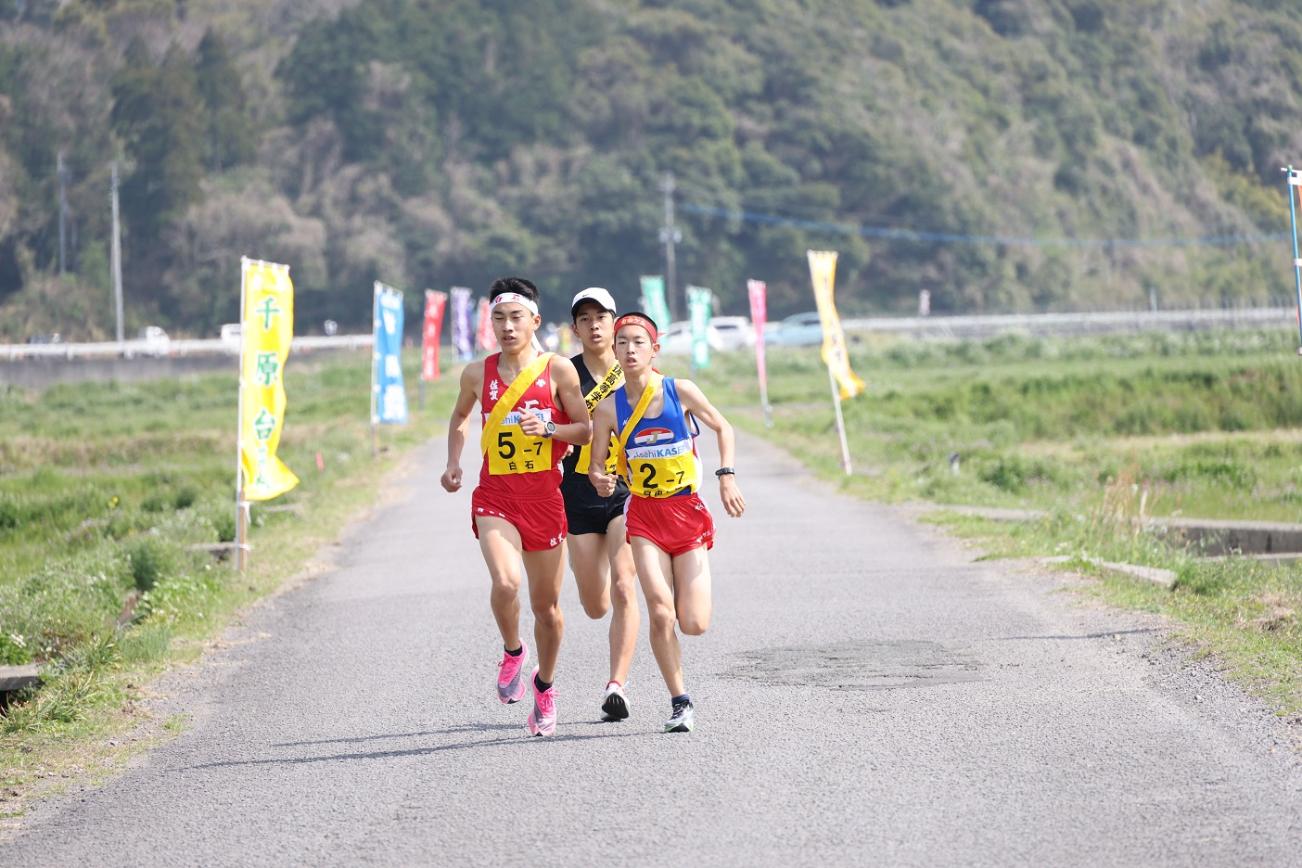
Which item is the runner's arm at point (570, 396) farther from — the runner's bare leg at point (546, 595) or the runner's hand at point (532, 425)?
the runner's bare leg at point (546, 595)

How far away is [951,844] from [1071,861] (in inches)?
15.7

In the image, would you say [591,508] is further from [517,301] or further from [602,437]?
[517,301]

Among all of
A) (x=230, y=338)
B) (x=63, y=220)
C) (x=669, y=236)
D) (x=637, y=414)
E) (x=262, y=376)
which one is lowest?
(x=637, y=414)

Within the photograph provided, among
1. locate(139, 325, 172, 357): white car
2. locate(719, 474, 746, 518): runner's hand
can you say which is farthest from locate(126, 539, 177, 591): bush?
locate(139, 325, 172, 357): white car

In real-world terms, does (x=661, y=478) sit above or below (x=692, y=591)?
above

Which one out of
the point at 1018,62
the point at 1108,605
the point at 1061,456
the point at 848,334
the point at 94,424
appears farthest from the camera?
the point at 1018,62

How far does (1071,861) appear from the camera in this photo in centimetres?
529

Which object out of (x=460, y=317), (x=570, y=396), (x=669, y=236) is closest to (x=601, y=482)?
(x=570, y=396)

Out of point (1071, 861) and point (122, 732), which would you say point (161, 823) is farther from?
point (1071, 861)

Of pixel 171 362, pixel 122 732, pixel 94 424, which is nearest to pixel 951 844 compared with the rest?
pixel 122 732

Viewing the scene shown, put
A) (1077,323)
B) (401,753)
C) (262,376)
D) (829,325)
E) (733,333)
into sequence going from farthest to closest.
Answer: (1077,323)
(733,333)
(829,325)
(262,376)
(401,753)

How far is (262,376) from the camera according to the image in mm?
13906

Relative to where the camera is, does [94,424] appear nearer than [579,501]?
No

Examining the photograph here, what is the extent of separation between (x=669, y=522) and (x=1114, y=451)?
20.1m
